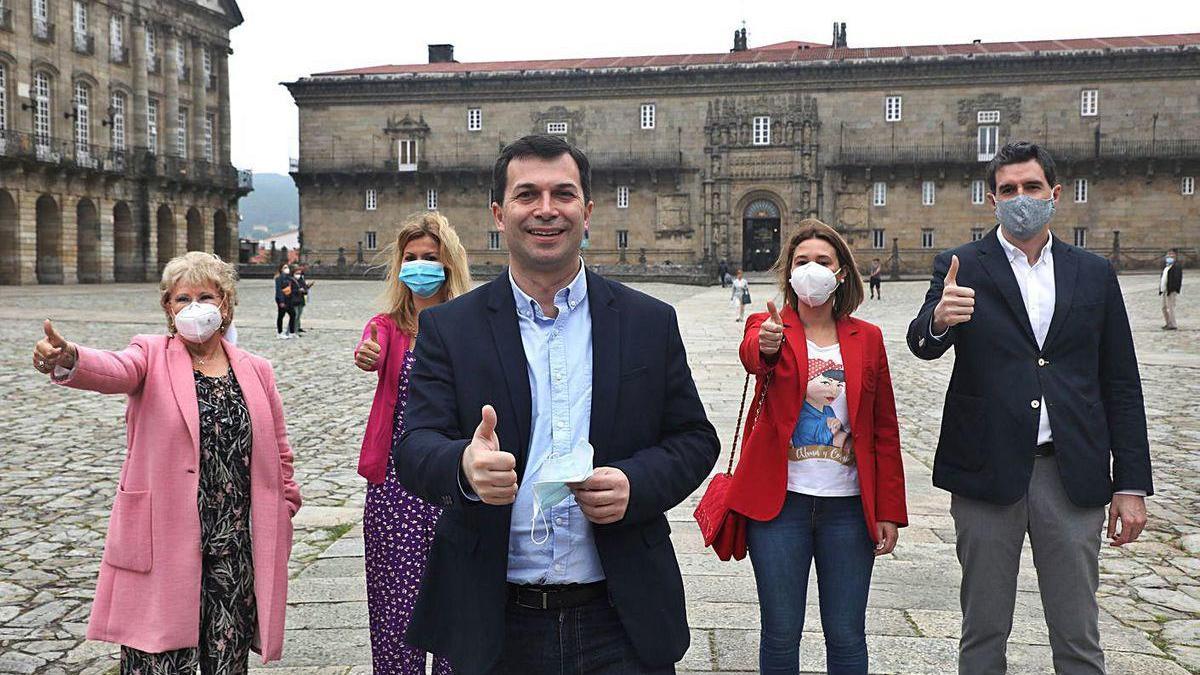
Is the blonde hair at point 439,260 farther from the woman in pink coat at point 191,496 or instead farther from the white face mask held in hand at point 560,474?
the white face mask held in hand at point 560,474

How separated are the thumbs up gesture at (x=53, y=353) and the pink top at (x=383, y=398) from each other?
975 millimetres

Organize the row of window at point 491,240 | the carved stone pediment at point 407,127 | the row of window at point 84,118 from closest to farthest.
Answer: the row of window at point 84,118 → the row of window at point 491,240 → the carved stone pediment at point 407,127

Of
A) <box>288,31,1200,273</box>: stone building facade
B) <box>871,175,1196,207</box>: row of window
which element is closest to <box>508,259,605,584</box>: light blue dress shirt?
<box>288,31,1200,273</box>: stone building facade

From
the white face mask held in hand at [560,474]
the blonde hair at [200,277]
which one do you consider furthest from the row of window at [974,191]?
the white face mask held in hand at [560,474]

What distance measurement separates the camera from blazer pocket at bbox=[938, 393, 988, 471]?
3449 mm

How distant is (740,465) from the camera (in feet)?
11.3

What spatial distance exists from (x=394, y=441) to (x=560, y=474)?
5.47ft

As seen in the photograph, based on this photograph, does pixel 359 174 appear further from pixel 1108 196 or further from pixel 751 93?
pixel 1108 196

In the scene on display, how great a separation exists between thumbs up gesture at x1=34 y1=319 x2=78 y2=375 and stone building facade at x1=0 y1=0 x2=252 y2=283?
129 feet

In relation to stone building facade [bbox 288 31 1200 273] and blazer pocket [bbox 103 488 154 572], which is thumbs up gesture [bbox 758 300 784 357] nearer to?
blazer pocket [bbox 103 488 154 572]

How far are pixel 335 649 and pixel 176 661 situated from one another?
1.24m

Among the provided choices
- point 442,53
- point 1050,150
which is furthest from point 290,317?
point 442,53

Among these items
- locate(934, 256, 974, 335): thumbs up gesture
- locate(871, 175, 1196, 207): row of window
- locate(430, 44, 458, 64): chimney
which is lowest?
locate(934, 256, 974, 335): thumbs up gesture

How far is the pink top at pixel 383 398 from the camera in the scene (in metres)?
3.71
